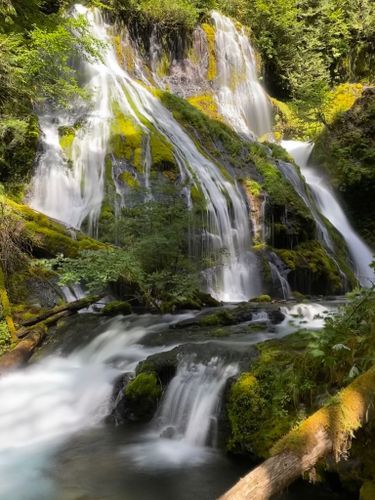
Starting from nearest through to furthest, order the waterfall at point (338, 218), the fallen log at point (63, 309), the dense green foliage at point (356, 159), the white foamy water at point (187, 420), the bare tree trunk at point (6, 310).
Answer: the white foamy water at point (187, 420) → the bare tree trunk at point (6, 310) → the fallen log at point (63, 309) → the waterfall at point (338, 218) → the dense green foliage at point (356, 159)

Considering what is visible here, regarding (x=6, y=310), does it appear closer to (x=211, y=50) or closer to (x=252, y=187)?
(x=252, y=187)

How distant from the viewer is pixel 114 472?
4.49 metres

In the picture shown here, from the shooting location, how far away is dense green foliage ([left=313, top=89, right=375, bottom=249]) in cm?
1934

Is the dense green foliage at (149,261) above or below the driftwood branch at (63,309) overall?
above

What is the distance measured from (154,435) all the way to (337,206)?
16815 mm

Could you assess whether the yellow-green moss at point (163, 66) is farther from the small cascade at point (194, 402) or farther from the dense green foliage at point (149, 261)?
the small cascade at point (194, 402)

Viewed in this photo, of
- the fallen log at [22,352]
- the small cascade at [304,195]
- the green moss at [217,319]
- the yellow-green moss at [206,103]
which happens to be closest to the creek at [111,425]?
the fallen log at [22,352]

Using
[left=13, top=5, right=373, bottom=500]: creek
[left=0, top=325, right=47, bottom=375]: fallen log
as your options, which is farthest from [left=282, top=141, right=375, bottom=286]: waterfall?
[left=0, top=325, right=47, bottom=375]: fallen log

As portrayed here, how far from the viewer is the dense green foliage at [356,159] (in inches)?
762

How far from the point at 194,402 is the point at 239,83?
75.5 ft

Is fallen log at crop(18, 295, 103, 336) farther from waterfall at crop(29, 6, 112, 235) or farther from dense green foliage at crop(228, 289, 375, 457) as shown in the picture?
dense green foliage at crop(228, 289, 375, 457)

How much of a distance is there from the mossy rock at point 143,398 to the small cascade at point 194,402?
130mm

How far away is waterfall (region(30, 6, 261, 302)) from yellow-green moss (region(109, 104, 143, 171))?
0.23 m

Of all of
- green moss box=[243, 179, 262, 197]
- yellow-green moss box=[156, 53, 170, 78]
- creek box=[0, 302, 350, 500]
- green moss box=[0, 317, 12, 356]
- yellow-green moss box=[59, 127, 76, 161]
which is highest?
yellow-green moss box=[156, 53, 170, 78]
